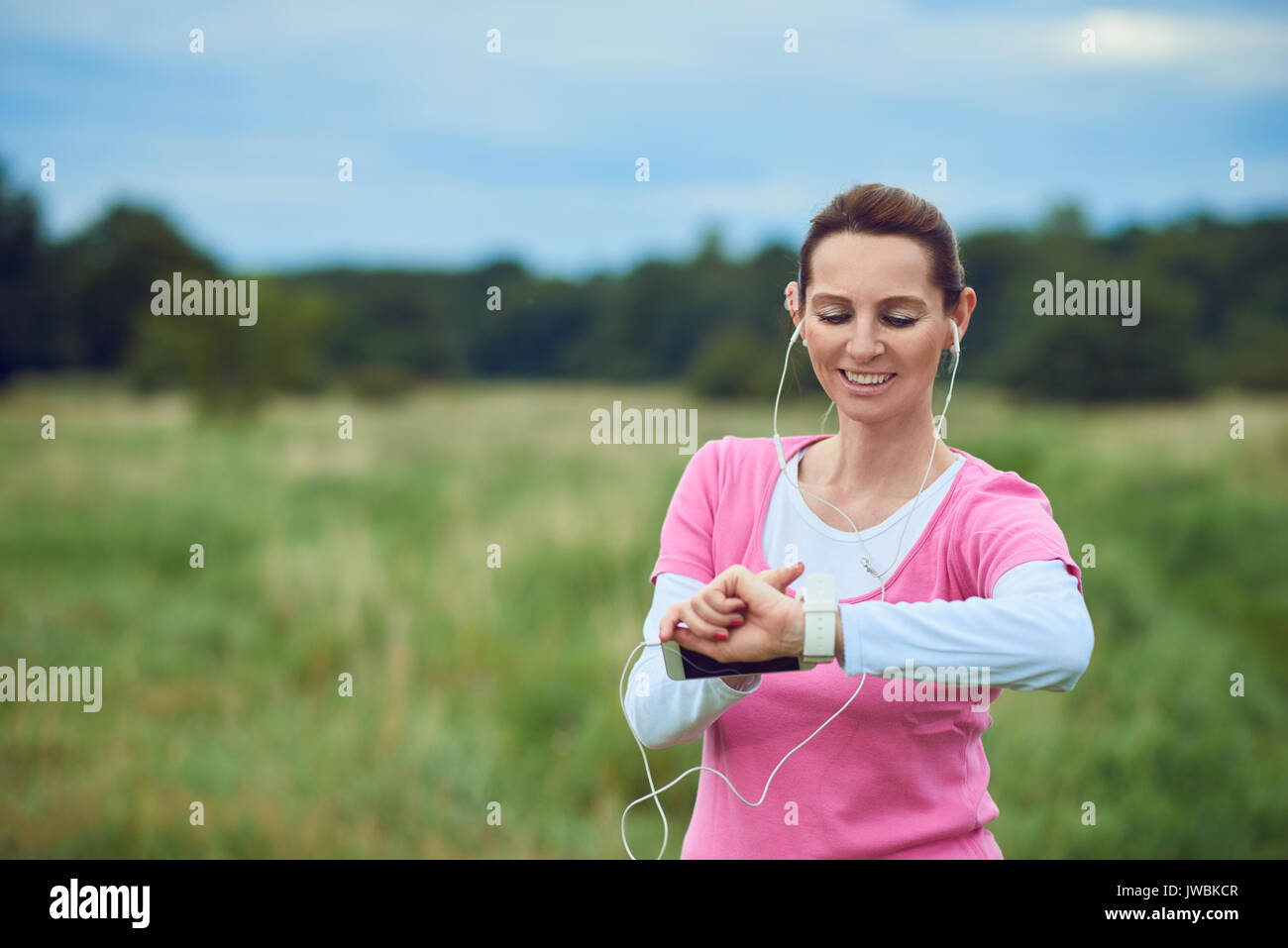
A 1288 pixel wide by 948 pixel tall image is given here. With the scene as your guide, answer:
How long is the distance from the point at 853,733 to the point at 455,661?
554cm

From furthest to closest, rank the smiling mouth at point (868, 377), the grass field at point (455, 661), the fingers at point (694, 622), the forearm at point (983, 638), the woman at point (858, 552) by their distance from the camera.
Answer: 1. the grass field at point (455, 661)
2. the smiling mouth at point (868, 377)
3. the woman at point (858, 552)
4. the fingers at point (694, 622)
5. the forearm at point (983, 638)

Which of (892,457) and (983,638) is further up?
(892,457)

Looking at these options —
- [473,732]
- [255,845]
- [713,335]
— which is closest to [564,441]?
[473,732]

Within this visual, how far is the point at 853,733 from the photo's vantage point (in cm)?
185

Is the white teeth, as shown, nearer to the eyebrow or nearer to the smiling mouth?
the smiling mouth

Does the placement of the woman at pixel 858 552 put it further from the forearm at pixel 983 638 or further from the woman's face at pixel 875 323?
the forearm at pixel 983 638

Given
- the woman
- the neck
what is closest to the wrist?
the woman

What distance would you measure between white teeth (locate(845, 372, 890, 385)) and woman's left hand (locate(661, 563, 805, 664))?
466mm

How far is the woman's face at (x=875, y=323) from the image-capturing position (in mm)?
1849

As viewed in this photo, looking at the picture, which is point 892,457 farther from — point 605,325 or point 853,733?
point 605,325

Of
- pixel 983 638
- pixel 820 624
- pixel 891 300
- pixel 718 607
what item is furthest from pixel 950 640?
pixel 891 300

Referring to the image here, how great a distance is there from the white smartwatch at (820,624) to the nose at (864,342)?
49 centimetres

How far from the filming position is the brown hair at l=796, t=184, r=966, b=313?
73.0 inches

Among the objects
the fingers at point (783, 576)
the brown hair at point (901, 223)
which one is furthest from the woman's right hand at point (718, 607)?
the brown hair at point (901, 223)
